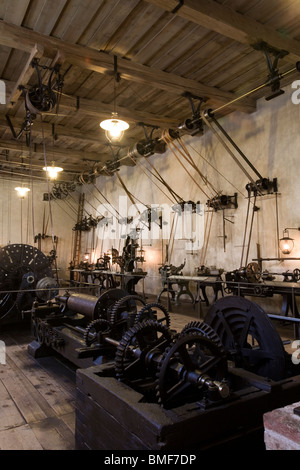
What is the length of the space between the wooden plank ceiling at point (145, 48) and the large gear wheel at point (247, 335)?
2.51m

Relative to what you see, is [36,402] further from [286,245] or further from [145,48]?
[145,48]

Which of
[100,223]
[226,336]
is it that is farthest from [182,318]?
[100,223]

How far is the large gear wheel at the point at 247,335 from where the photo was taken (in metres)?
1.95

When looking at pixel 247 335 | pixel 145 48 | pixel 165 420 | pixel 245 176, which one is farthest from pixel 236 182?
pixel 165 420

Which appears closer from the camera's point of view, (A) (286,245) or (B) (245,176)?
(A) (286,245)

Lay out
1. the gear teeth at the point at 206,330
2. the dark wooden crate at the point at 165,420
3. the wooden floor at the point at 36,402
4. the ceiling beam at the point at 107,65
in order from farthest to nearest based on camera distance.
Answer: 1. the ceiling beam at the point at 107,65
2. the wooden floor at the point at 36,402
3. the gear teeth at the point at 206,330
4. the dark wooden crate at the point at 165,420

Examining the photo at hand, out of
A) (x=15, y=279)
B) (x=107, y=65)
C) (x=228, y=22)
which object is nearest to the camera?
(x=228, y=22)

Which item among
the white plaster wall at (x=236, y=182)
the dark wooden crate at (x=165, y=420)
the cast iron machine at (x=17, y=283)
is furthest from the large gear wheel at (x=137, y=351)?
the cast iron machine at (x=17, y=283)

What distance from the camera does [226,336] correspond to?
228cm

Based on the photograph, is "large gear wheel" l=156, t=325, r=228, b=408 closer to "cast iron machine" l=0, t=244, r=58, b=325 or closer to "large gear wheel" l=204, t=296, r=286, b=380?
"large gear wheel" l=204, t=296, r=286, b=380

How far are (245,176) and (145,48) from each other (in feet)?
10.3

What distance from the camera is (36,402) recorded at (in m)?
2.67

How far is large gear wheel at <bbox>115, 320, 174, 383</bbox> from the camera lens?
1.79 meters

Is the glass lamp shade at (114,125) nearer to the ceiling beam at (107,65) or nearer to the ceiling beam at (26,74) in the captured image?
the ceiling beam at (107,65)
